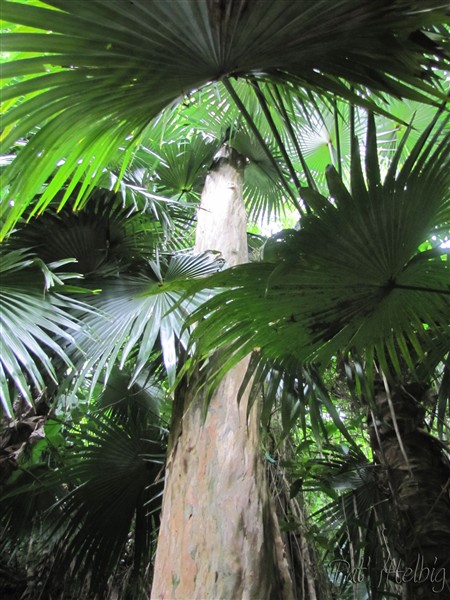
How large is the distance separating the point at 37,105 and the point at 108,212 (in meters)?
1.47

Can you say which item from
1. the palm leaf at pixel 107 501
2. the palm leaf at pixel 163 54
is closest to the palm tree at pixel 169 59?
the palm leaf at pixel 163 54

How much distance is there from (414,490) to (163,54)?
1796 millimetres

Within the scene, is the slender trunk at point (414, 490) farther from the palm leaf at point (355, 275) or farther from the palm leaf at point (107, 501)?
the palm leaf at point (107, 501)

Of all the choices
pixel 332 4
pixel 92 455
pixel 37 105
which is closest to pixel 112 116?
pixel 37 105

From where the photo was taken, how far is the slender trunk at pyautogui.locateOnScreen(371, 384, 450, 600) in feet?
5.51

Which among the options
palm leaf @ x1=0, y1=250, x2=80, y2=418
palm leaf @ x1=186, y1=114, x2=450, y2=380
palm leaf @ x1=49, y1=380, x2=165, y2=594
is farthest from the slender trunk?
palm leaf @ x1=0, y1=250, x2=80, y2=418

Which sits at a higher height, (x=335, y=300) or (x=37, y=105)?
(x=37, y=105)

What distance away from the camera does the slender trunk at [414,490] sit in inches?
66.1

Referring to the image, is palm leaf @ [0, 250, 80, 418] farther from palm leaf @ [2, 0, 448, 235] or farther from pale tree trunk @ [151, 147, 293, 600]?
palm leaf @ [2, 0, 448, 235]

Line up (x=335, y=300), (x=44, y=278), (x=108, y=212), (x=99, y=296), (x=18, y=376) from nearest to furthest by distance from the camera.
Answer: (x=335, y=300) → (x=18, y=376) → (x=44, y=278) → (x=99, y=296) → (x=108, y=212)

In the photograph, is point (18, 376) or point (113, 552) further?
point (113, 552)

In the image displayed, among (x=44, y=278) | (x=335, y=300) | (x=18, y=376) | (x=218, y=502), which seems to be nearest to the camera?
(x=335, y=300)

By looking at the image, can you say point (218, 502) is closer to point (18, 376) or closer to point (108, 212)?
point (18, 376)

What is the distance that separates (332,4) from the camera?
2.58ft
